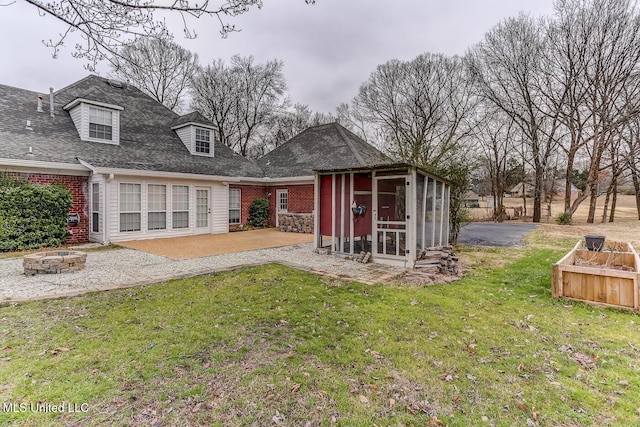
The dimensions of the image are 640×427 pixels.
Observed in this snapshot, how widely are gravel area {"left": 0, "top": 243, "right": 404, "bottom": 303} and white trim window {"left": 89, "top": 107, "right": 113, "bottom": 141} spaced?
17.3ft

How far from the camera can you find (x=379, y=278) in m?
6.60

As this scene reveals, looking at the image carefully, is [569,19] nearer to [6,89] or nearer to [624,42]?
[624,42]

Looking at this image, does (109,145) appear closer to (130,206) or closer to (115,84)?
(130,206)

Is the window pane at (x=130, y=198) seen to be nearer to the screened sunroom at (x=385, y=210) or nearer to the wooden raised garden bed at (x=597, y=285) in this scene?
the screened sunroom at (x=385, y=210)

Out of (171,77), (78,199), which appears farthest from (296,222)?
(171,77)

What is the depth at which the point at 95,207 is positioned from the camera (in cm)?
1083

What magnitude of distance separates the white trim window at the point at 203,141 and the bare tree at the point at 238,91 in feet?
39.9

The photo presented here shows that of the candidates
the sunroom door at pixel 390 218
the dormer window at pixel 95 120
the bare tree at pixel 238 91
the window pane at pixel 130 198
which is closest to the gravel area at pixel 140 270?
the sunroom door at pixel 390 218

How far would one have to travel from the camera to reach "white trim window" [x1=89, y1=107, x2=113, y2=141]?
11.8m

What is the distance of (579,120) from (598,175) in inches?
153

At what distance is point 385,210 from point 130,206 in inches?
350

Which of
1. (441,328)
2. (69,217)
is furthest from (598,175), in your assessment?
(69,217)

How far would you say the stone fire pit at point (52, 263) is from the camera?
21.0 ft

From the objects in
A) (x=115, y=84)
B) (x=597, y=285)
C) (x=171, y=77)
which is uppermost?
(x=171, y=77)
